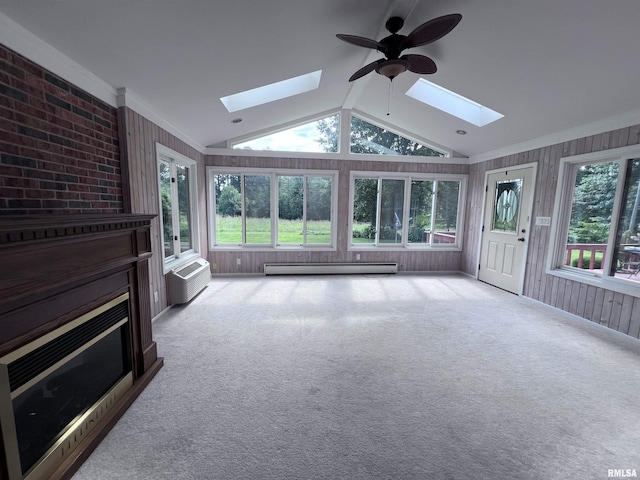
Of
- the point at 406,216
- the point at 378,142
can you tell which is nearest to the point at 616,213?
the point at 406,216

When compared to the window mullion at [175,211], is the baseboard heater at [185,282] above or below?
below

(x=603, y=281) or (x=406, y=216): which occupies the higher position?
(x=406, y=216)

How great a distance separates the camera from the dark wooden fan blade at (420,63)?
90.4 inches

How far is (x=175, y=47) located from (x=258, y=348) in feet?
8.86

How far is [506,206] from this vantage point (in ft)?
15.1

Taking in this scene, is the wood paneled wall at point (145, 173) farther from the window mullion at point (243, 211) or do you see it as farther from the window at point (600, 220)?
the window at point (600, 220)

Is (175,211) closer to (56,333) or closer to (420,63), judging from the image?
(56,333)

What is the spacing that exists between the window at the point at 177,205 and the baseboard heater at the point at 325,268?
146cm

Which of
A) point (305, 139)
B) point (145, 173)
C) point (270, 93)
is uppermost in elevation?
point (270, 93)

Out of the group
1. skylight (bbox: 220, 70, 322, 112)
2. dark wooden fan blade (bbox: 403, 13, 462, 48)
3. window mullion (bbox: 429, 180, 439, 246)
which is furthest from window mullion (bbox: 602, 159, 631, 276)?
skylight (bbox: 220, 70, 322, 112)

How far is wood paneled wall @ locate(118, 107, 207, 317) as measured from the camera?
2.63 m

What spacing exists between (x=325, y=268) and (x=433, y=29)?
13.0ft

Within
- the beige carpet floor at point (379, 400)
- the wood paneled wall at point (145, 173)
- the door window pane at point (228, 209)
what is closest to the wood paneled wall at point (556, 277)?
the beige carpet floor at point (379, 400)

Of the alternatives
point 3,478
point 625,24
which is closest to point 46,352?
point 3,478
